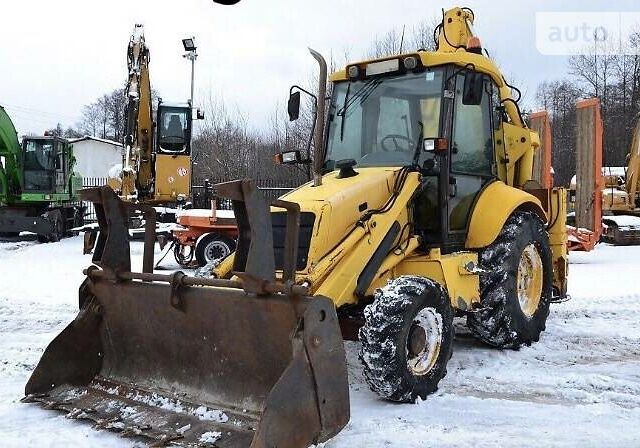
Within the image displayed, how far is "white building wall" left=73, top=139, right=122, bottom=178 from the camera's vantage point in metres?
54.0

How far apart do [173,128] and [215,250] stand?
18.2 ft

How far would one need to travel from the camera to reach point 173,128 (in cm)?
1694

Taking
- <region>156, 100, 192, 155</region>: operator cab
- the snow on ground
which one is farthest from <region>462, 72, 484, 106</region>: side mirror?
<region>156, 100, 192, 155</region>: operator cab

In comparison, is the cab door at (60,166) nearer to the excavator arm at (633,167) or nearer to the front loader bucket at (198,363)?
the front loader bucket at (198,363)

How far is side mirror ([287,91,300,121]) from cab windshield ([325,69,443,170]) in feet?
1.13

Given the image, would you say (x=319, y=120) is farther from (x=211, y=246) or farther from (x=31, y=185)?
(x=31, y=185)

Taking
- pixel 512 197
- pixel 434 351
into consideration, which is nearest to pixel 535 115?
pixel 512 197

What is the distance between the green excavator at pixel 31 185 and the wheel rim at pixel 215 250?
863 centimetres

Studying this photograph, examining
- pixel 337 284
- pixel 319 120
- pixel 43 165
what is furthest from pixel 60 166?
pixel 337 284

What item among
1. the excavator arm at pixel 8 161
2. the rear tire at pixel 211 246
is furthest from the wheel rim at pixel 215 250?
the excavator arm at pixel 8 161

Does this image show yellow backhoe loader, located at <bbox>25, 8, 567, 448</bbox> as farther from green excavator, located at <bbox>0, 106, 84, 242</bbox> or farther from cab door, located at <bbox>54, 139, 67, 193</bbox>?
cab door, located at <bbox>54, 139, 67, 193</bbox>

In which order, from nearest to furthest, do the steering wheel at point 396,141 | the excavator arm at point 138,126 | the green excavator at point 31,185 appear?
the steering wheel at point 396,141
the excavator arm at point 138,126
the green excavator at point 31,185

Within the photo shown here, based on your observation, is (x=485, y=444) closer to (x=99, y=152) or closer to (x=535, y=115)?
(x=535, y=115)

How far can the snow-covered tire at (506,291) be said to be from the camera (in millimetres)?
6121
